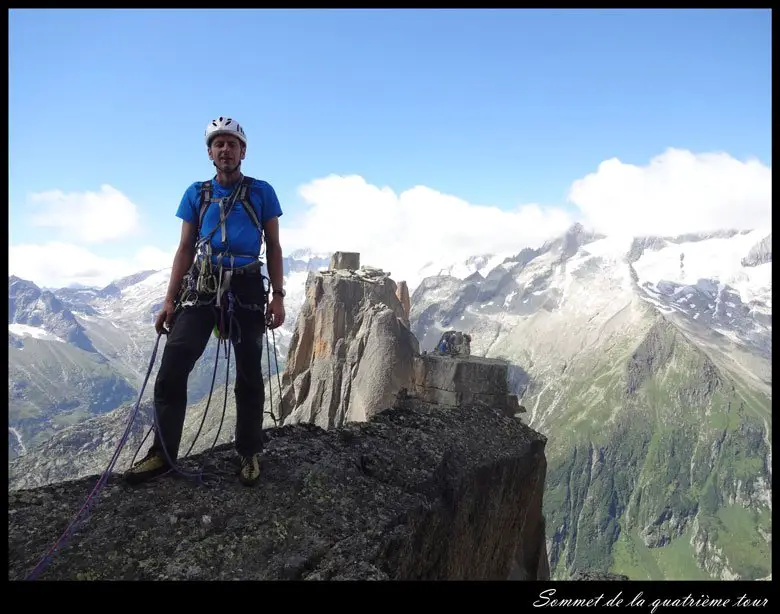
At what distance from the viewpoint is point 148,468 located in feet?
27.8

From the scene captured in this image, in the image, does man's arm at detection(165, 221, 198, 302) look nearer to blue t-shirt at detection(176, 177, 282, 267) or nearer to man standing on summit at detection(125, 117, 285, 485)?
man standing on summit at detection(125, 117, 285, 485)

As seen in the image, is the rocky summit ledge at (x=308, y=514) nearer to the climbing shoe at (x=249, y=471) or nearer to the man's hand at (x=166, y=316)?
the climbing shoe at (x=249, y=471)

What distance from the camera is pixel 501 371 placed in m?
21.8

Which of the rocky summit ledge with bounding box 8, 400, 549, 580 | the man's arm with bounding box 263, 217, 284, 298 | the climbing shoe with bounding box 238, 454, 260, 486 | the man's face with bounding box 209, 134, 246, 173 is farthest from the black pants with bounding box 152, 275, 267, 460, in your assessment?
the man's face with bounding box 209, 134, 246, 173

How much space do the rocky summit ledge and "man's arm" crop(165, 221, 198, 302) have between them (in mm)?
3253

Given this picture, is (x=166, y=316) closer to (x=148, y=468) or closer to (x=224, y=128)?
(x=148, y=468)

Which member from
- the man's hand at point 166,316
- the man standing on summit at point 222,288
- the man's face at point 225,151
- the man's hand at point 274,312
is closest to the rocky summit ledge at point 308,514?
the man standing on summit at point 222,288

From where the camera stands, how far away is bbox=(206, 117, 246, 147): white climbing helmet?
8891 mm

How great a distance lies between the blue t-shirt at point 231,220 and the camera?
885 centimetres

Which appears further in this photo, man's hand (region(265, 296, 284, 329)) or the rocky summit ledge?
man's hand (region(265, 296, 284, 329))

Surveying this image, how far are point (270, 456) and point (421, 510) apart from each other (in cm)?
304

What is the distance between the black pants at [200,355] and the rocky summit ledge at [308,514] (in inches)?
31.9

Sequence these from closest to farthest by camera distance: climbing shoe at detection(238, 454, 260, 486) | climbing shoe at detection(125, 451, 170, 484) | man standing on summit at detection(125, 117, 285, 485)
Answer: climbing shoe at detection(125, 451, 170, 484)
man standing on summit at detection(125, 117, 285, 485)
climbing shoe at detection(238, 454, 260, 486)

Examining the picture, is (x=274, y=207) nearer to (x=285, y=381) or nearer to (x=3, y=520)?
(x=3, y=520)
